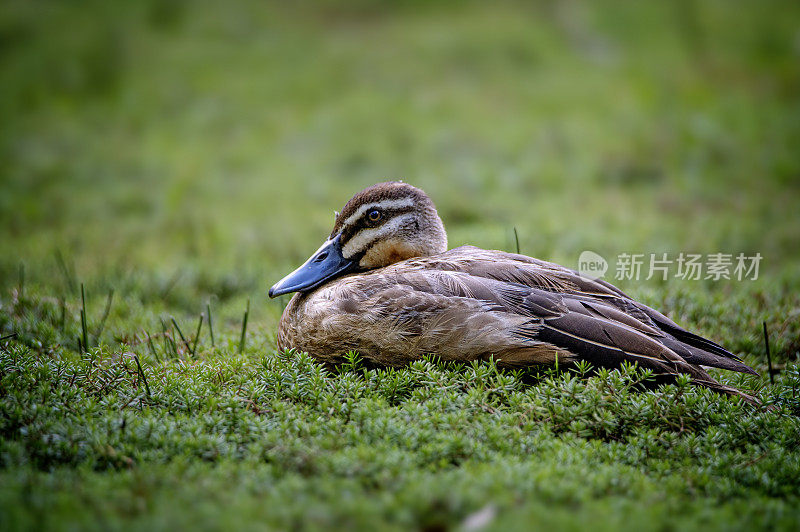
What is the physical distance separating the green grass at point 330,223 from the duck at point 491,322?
6.4 inches

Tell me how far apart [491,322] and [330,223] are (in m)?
4.74

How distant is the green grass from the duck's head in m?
0.72

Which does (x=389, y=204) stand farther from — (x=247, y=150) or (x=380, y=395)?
(x=247, y=150)

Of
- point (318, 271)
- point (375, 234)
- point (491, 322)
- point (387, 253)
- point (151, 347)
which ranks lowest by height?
point (151, 347)

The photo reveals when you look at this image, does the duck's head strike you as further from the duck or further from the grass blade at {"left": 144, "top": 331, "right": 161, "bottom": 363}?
the grass blade at {"left": 144, "top": 331, "right": 161, "bottom": 363}

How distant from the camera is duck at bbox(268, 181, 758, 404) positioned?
3781mm

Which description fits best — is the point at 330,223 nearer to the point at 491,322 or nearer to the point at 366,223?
the point at 366,223

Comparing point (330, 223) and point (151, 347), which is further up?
point (330, 223)

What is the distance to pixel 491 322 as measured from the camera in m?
3.83
